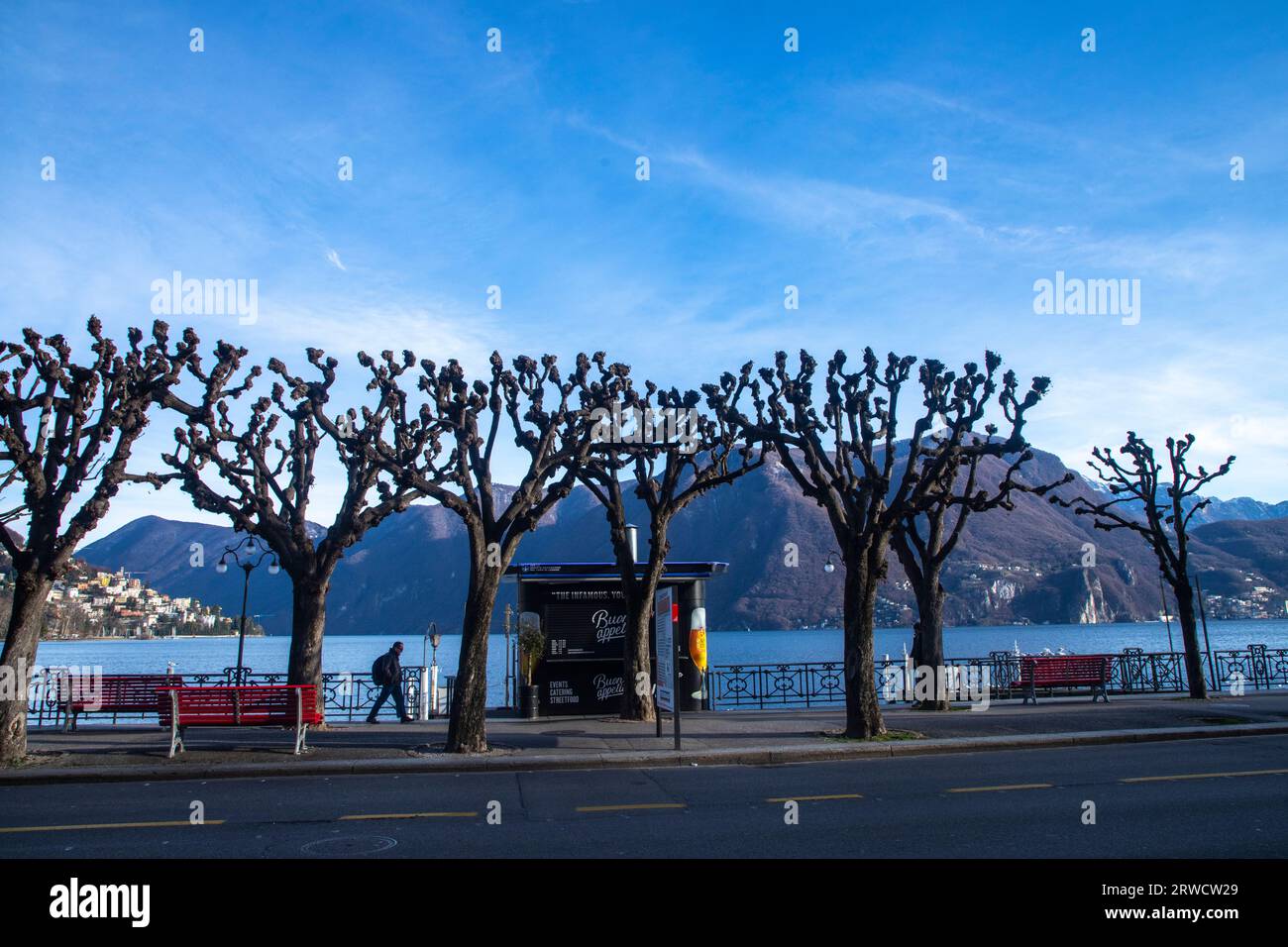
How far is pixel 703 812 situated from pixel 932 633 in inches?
534

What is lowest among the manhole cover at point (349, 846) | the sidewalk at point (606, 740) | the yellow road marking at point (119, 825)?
the sidewalk at point (606, 740)

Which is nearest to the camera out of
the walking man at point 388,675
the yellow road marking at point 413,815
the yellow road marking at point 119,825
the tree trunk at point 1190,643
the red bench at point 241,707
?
the yellow road marking at point 119,825

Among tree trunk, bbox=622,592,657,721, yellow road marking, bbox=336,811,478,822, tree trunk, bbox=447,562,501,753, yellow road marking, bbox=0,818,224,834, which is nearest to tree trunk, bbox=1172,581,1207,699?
tree trunk, bbox=622,592,657,721

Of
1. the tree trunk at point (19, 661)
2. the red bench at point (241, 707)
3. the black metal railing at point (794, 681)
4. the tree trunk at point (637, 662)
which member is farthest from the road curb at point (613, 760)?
the black metal railing at point (794, 681)

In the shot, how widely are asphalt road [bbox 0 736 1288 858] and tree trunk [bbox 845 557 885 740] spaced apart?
2.38m

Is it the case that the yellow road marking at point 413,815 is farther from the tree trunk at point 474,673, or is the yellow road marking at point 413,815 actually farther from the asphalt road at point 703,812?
the tree trunk at point 474,673

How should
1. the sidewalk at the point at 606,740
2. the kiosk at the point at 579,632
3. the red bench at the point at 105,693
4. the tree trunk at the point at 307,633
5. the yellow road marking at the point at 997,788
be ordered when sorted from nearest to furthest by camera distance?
the yellow road marking at the point at 997,788, the sidewalk at the point at 606,740, the red bench at the point at 105,693, the tree trunk at the point at 307,633, the kiosk at the point at 579,632

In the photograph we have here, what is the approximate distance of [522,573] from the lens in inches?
848

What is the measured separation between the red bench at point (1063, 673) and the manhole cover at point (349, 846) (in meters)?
19.4

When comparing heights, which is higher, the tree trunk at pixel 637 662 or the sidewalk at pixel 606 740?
the tree trunk at pixel 637 662

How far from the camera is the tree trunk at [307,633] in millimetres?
19766
